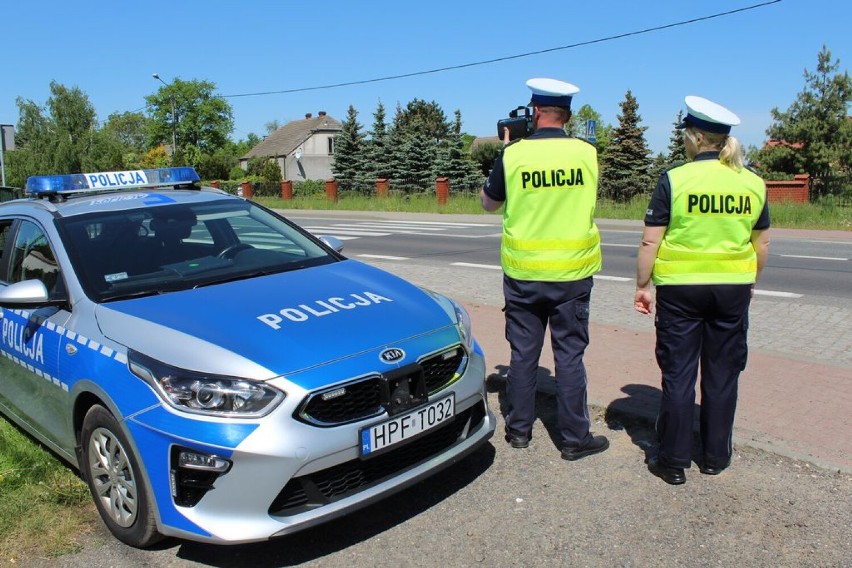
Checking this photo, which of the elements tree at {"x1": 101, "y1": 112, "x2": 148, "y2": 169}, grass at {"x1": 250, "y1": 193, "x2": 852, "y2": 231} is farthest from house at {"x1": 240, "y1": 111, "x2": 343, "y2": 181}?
tree at {"x1": 101, "y1": 112, "x2": 148, "y2": 169}

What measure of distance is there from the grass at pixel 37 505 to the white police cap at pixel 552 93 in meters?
3.15

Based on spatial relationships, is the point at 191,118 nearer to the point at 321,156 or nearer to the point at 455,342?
the point at 321,156

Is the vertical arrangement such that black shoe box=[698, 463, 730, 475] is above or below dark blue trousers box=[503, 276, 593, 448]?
below

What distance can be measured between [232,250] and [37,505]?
1716 millimetres

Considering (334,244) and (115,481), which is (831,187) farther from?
(115,481)

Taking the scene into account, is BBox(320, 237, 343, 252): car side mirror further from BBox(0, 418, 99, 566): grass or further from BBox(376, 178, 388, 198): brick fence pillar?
BBox(376, 178, 388, 198): brick fence pillar

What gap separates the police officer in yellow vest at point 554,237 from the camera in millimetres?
4008

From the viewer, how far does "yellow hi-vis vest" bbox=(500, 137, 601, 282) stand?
13.1 ft

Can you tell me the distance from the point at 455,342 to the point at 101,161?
72.8m

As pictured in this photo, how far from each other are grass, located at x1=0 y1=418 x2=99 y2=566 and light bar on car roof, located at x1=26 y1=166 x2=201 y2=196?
160 centimetres

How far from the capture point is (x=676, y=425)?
3895 mm

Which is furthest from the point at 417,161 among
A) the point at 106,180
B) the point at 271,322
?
the point at 271,322

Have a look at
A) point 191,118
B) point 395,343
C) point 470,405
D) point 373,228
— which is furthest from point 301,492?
point 191,118

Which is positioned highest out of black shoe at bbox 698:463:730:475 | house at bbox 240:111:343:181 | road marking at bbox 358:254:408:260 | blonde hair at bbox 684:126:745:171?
house at bbox 240:111:343:181
